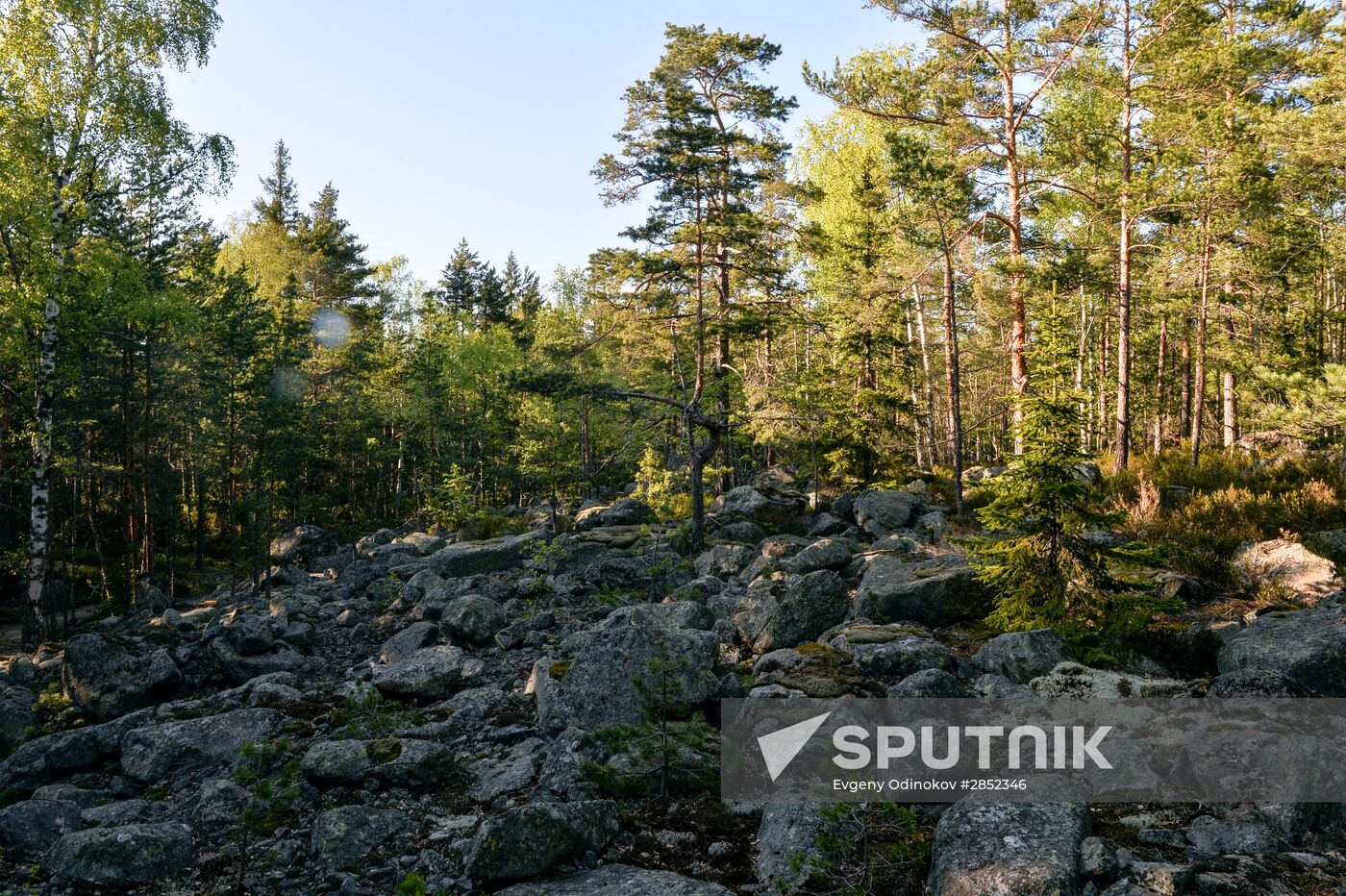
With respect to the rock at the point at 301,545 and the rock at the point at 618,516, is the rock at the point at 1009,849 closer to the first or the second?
the rock at the point at 618,516

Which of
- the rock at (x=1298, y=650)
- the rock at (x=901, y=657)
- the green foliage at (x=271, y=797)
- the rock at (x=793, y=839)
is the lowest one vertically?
the green foliage at (x=271, y=797)

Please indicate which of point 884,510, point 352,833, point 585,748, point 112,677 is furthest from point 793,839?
point 884,510

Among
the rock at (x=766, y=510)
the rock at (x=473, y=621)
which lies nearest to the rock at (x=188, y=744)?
the rock at (x=473, y=621)

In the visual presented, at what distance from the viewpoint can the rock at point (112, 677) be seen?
10.5 m

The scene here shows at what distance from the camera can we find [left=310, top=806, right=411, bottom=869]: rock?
221 inches

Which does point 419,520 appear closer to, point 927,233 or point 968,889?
point 927,233

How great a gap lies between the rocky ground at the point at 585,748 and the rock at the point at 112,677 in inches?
1.7

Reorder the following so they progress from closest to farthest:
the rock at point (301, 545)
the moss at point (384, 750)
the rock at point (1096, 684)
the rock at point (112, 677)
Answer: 1. the rock at point (1096, 684)
2. the moss at point (384, 750)
3. the rock at point (112, 677)
4. the rock at point (301, 545)

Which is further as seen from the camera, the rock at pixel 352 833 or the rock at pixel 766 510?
the rock at pixel 766 510

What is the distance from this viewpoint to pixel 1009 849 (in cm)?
446

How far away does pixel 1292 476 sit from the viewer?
15688mm

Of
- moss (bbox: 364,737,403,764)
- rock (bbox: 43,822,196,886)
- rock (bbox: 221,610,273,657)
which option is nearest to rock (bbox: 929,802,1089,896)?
moss (bbox: 364,737,403,764)

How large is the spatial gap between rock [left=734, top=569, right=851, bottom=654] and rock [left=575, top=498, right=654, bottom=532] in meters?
11.1

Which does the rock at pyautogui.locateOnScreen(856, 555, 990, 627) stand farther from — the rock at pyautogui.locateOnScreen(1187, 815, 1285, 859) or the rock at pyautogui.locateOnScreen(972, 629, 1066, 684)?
the rock at pyautogui.locateOnScreen(1187, 815, 1285, 859)
